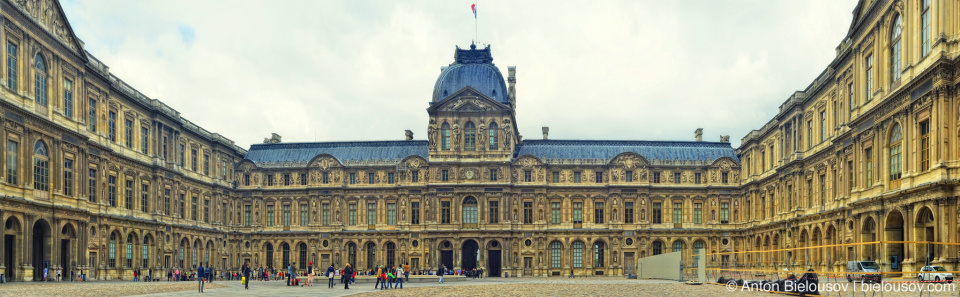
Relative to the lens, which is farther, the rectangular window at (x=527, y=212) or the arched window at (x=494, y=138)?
the rectangular window at (x=527, y=212)

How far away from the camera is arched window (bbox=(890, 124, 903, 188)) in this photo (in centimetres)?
4253

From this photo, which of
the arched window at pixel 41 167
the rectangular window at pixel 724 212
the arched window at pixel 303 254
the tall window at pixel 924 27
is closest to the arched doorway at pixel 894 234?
the tall window at pixel 924 27

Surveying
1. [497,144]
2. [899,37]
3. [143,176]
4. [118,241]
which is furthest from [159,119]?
[899,37]

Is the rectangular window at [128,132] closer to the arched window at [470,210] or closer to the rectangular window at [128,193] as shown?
the rectangular window at [128,193]

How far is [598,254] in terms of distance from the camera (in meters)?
83.2

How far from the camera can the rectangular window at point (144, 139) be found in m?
66.9

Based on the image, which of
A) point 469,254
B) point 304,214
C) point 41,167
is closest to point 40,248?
point 41,167

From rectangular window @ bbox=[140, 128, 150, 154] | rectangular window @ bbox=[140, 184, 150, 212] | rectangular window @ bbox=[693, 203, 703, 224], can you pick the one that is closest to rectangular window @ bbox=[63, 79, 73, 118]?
rectangular window @ bbox=[140, 128, 150, 154]

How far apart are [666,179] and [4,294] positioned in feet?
202

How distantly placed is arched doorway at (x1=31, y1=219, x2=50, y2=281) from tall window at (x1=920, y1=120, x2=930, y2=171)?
4815cm

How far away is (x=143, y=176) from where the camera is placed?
219ft

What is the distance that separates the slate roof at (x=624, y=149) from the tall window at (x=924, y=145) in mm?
44889

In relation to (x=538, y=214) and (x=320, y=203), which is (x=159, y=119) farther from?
(x=538, y=214)

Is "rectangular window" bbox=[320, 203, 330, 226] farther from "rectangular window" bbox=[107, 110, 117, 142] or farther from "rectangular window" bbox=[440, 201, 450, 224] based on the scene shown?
"rectangular window" bbox=[107, 110, 117, 142]
